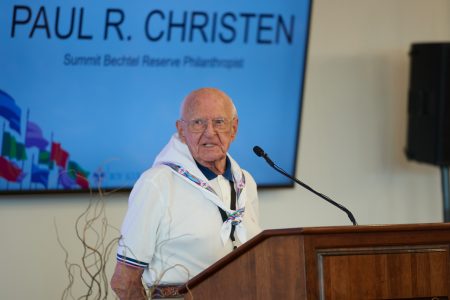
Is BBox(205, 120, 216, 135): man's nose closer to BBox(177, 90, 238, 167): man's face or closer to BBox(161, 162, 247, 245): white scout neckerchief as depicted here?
BBox(177, 90, 238, 167): man's face

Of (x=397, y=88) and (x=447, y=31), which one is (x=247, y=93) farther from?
(x=447, y=31)

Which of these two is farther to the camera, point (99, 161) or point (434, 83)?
point (434, 83)

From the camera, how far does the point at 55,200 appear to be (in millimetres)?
4355

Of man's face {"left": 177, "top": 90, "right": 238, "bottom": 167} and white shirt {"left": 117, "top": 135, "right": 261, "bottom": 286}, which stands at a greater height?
man's face {"left": 177, "top": 90, "right": 238, "bottom": 167}

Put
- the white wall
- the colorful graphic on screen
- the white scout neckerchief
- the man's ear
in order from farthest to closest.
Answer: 1. the white wall
2. the colorful graphic on screen
3. the man's ear
4. the white scout neckerchief

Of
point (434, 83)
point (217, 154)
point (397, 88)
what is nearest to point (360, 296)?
point (217, 154)

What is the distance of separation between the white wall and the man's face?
5.49ft

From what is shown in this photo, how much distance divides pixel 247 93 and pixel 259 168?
0.40 m

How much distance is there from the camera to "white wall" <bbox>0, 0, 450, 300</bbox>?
495cm

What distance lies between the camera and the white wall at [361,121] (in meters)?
4.95

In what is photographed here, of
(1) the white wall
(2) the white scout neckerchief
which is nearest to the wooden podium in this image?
(2) the white scout neckerchief

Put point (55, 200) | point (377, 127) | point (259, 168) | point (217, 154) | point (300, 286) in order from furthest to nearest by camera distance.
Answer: point (377, 127) → point (259, 168) → point (55, 200) → point (217, 154) → point (300, 286)

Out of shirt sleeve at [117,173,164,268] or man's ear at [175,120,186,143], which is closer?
shirt sleeve at [117,173,164,268]

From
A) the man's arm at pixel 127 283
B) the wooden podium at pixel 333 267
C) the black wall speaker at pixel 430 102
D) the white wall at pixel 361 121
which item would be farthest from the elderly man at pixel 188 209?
the black wall speaker at pixel 430 102
